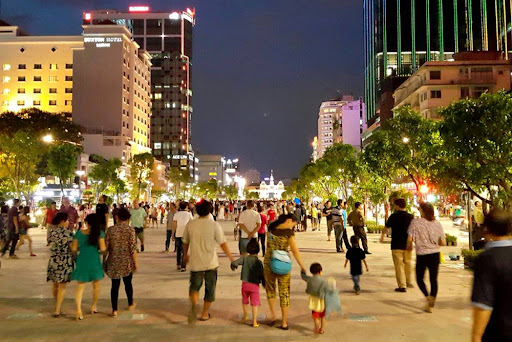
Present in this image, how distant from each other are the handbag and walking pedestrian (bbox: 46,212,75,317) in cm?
329

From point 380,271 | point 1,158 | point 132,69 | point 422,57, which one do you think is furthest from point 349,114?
point 380,271

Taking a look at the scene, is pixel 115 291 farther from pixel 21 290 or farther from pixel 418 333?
pixel 418 333

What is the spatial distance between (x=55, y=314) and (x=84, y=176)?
62877mm

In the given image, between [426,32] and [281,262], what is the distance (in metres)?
100

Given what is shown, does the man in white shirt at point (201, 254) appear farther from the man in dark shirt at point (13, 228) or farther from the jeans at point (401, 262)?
the man in dark shirt at point (13, 228)

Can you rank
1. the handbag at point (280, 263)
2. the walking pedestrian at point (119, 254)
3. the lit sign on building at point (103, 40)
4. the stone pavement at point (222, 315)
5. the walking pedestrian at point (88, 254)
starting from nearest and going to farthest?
the stone pavement at point (222, 315) < the handbag at point (280, 263) < the walking pedestrian at point (88, 254) < the walking pedestrian at point (119, 254) < the lit sign on building at point (103, 40)

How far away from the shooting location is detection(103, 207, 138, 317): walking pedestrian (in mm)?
8273

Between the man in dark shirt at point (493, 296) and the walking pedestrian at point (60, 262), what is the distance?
6582 mm

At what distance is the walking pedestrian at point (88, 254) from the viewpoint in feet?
26.8

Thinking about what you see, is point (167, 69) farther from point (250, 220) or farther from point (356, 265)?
point (356, 265)

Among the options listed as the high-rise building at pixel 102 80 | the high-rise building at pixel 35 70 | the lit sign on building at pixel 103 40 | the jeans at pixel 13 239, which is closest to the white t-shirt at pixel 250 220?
the jeans at pixel 13 239

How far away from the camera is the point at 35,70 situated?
372ft

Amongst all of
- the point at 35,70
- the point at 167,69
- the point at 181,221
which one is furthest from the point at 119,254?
the point at 167,69

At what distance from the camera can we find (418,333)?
24.0 feet
